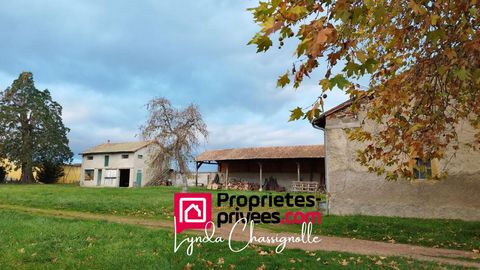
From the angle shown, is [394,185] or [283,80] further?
[394,185]

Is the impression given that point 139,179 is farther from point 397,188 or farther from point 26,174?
point 397,188

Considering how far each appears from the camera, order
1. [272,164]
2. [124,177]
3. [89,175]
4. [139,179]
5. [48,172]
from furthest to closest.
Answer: [48,172] < [89,175] < [124,177] < [139,179] < [272,164]

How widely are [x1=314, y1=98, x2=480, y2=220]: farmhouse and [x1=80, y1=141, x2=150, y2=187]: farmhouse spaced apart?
Result: 28.1 meters

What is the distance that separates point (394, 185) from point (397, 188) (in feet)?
0.48

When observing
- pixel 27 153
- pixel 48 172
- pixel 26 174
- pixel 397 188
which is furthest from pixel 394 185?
pixel 48 172

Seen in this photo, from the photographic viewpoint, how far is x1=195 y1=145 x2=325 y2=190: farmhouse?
3108 centimetres

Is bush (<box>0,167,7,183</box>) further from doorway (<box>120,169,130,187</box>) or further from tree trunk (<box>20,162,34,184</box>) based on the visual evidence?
doorway (<box>120,169,130,187</box>)

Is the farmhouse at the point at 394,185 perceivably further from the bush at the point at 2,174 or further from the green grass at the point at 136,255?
the bush at the point at 2,174

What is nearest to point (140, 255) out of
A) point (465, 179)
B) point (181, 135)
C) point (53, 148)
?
point (465, 179)

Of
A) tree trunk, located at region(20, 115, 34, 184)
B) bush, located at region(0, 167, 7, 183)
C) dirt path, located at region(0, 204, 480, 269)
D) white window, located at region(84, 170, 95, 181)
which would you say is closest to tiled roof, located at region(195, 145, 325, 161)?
white window, located at region(84, 170, 95, 181)

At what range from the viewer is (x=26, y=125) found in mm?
40250

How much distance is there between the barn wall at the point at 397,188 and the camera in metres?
12.6

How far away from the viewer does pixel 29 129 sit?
40.4 m

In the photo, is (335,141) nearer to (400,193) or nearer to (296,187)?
(400,193)
